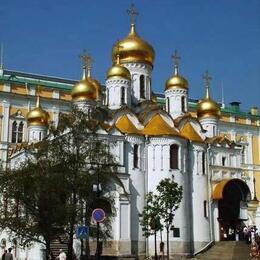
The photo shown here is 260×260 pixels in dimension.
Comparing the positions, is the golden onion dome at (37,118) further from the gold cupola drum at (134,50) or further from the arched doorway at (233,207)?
the arched doorway at (233,207)

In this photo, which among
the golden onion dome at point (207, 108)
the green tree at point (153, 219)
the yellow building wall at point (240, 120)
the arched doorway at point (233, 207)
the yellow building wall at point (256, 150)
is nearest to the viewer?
the green tree at point (153, 219)

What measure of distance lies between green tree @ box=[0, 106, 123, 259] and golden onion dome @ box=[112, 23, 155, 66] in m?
15.9

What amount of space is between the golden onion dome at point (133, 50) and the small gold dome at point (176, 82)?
2.50m

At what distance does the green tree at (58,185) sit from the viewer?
26734 mm

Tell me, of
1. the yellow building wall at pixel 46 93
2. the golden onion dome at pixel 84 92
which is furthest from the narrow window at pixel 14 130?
the golden onion dome at pixel 84 92

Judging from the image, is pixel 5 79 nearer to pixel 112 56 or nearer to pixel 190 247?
pixel 112 56

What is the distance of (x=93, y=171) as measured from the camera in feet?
95.2

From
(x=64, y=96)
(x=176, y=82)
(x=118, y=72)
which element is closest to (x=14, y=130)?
(x=64, y=96)

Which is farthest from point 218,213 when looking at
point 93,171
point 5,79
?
point 5,79

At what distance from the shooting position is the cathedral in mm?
37469

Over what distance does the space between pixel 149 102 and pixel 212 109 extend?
5853 mm

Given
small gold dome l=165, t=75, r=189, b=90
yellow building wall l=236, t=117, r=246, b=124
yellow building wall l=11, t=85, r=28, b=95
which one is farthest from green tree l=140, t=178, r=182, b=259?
yellow building wall l=236, t=117, r=246, b=124

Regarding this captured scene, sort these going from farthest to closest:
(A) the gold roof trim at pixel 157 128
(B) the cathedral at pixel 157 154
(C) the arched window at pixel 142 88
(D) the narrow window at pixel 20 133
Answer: (D) the narrow window at pixel 20 133 < (C) the arched window at pixel 142 88 < (A) the gold roof trim at pixel 157 128 < (B) the cathedral at pixel 157 154

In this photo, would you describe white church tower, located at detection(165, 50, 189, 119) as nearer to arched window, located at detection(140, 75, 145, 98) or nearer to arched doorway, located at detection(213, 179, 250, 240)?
arched window, located at detection(140, 75, 145, 98)
